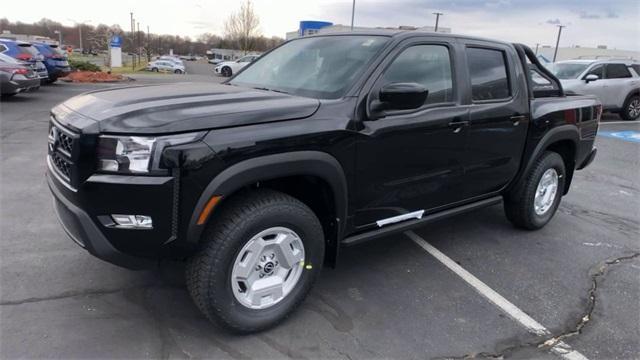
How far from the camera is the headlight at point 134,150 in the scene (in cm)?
249

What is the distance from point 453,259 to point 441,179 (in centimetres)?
90

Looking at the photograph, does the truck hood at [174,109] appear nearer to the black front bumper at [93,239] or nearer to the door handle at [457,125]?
the black front bumper at [93,239]

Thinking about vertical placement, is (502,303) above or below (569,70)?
below

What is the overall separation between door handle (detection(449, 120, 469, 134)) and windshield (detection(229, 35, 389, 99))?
0.84 meters

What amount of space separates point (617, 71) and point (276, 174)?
14778 millimetres

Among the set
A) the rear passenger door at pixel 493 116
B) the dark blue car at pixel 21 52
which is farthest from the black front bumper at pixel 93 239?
the dark blue car at pixel 21 52

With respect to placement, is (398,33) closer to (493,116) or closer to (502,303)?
(493,116)

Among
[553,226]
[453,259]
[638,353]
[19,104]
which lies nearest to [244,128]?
[453,259]

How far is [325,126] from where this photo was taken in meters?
3.02

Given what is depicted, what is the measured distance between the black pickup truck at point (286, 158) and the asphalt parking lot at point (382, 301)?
342mm

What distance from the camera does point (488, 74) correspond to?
4281mm

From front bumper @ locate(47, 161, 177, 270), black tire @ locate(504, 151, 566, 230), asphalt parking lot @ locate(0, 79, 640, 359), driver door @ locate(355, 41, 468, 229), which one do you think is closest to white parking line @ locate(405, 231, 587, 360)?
asphalt parking lot @ locate(0, 79, 640, 359)

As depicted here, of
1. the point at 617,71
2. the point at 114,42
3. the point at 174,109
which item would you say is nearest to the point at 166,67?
the point at 114,42

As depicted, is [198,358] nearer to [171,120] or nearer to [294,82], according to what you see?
[171,120]
